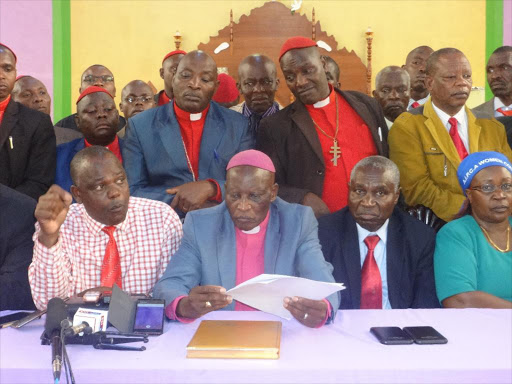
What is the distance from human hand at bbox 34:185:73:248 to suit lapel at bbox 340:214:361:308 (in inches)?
53.4

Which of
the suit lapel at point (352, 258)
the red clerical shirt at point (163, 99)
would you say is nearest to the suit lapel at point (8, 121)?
the red clerical shirt at point (163, 99)

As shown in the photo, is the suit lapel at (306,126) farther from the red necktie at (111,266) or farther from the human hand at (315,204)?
the red necktie at (111,266)

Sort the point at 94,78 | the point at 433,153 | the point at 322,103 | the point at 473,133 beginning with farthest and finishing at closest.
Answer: the point at 94,78 → the point at 322,103 → the point at 473,133 → the point at 433,153

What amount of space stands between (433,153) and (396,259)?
0.95 meters

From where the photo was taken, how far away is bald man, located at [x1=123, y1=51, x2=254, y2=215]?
348 centimetres

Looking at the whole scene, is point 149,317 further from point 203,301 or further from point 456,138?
point 456,138

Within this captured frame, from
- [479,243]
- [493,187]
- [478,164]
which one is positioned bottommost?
[479,243]

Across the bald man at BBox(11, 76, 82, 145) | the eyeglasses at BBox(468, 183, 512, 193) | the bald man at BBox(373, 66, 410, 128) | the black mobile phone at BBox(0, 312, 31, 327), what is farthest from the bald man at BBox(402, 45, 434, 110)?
the black mobile phone at BBox(0, 312, 31, 327)

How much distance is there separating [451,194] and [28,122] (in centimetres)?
256

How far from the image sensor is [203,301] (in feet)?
6.58

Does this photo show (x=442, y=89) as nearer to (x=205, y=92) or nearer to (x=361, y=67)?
(x=205, y=92)

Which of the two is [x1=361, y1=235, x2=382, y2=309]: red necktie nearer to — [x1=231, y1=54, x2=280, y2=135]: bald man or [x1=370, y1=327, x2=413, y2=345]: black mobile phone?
[x1=370, y1=327, x2=413, y2=345]: black mobile phone

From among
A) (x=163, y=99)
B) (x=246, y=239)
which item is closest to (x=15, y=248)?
(x=246, y=239)

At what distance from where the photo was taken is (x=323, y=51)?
8914 mm
